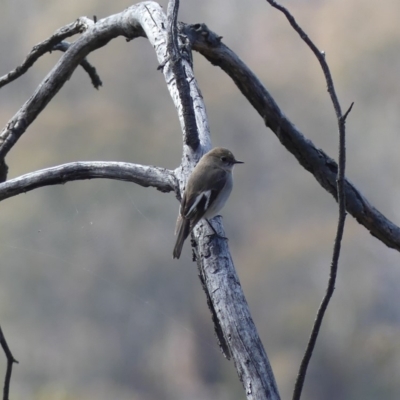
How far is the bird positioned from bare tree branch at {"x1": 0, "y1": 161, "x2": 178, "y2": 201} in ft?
0.25

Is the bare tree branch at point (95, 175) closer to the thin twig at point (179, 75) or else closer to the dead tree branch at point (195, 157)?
the dead tree branch at point (195, 157)

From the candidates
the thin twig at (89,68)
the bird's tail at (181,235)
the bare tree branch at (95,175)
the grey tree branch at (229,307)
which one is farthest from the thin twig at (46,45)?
the bird's tail at (181,235)

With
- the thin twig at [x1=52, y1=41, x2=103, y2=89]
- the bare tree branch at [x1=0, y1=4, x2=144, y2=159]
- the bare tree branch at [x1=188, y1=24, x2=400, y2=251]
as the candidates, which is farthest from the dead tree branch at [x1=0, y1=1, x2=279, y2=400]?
the thin twig at [x1=52, y1=41, x2=103, y2=89]

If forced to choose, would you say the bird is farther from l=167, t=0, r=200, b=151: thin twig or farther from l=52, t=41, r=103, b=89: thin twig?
l=52, t=41, r=103, b=89: thin twig

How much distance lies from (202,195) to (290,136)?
42 centimetres

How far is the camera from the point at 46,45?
3.24m

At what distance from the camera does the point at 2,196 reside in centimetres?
254

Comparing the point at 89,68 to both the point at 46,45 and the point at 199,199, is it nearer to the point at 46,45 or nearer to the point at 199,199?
the point at 46,45

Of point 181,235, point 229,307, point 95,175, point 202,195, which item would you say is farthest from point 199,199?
point 229,307

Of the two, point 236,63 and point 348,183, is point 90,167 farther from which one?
point 348,183

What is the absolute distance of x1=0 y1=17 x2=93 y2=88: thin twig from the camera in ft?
10.4

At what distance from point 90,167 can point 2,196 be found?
42 centimetres

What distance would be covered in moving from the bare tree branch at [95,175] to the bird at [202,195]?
76 mm

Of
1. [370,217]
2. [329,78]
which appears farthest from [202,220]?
[329,78]
